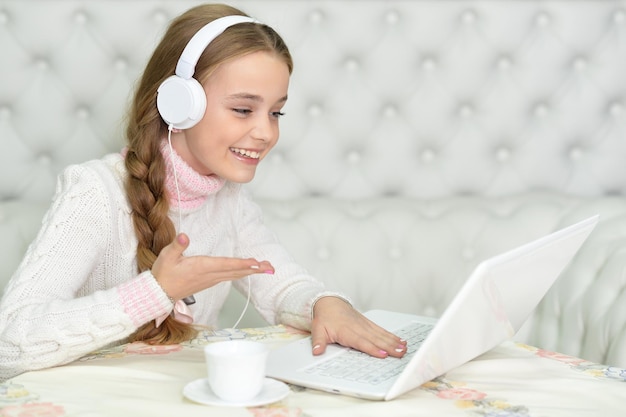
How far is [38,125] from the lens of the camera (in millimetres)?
2096

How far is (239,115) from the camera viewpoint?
57.0 inches

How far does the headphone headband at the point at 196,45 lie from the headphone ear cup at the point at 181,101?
0.02m

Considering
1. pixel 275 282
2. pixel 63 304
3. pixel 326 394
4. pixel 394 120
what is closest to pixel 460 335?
pixel 326 394

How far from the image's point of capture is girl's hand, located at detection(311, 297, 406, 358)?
3.83 feet

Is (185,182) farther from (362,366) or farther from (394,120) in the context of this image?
(394,120)

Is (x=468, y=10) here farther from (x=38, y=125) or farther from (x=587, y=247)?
(x=38, y=125)

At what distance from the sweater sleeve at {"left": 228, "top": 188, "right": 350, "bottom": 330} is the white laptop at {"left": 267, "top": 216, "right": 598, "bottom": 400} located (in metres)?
0.21

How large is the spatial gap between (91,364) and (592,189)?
1517 mm

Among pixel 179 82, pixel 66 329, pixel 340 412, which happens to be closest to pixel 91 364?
pixel 66 329

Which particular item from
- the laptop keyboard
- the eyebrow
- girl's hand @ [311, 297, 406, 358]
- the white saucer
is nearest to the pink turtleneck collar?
the eyebrow

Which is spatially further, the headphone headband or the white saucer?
the headphone headband

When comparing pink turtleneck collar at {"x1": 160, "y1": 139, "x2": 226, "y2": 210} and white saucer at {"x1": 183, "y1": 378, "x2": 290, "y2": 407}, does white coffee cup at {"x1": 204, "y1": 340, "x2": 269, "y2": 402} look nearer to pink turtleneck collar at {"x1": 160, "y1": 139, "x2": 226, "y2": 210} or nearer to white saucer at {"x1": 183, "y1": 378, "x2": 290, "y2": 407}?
white saucer at {"x1": 183, "y1": 378, "x2": 290, "y2": 407}

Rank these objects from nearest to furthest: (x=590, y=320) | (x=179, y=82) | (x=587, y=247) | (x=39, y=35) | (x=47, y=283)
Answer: (x=47, y=283), (x=179, y=82), (x=590, y=320), (x=587, y=247), (x=39, y=35)

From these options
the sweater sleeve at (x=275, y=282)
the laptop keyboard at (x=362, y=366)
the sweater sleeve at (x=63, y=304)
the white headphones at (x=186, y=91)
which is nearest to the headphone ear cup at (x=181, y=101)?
the white headphones at (x=186, y=91)
